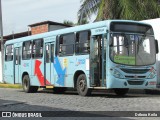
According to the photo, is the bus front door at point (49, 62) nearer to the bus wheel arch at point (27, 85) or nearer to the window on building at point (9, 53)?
the bus wheel arch at point (27, 85)

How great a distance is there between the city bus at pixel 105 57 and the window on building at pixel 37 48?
3.79ft

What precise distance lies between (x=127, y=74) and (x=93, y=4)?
14351mm

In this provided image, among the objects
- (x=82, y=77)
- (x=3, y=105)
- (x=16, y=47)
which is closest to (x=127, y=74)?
(x=82, y=77)

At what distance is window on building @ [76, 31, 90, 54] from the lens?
1872cm

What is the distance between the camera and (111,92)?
72.8 ft

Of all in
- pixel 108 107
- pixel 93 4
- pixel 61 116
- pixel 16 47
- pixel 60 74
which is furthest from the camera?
pixel 93 4

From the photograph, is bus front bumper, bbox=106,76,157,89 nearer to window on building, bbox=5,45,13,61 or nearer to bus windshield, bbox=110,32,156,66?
bus windshield, bbox=110,32,156,66

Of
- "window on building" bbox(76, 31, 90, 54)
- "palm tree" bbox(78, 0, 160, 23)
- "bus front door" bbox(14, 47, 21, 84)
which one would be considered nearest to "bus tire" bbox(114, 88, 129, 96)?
"window on building" bbox(76, 31, 90, 54)

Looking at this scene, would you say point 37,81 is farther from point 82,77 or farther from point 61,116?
point 61,116

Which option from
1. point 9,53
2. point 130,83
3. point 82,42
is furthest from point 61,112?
point 9,53

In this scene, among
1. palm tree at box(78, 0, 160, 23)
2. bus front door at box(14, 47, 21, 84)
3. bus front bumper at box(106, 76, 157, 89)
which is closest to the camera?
bus front bumper at box(106, 76, 157, 89)

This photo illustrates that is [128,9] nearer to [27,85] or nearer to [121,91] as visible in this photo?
[27,85]

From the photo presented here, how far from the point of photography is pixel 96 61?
60.1ft

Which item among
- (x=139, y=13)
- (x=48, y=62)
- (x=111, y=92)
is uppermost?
(x=139, y=13)
